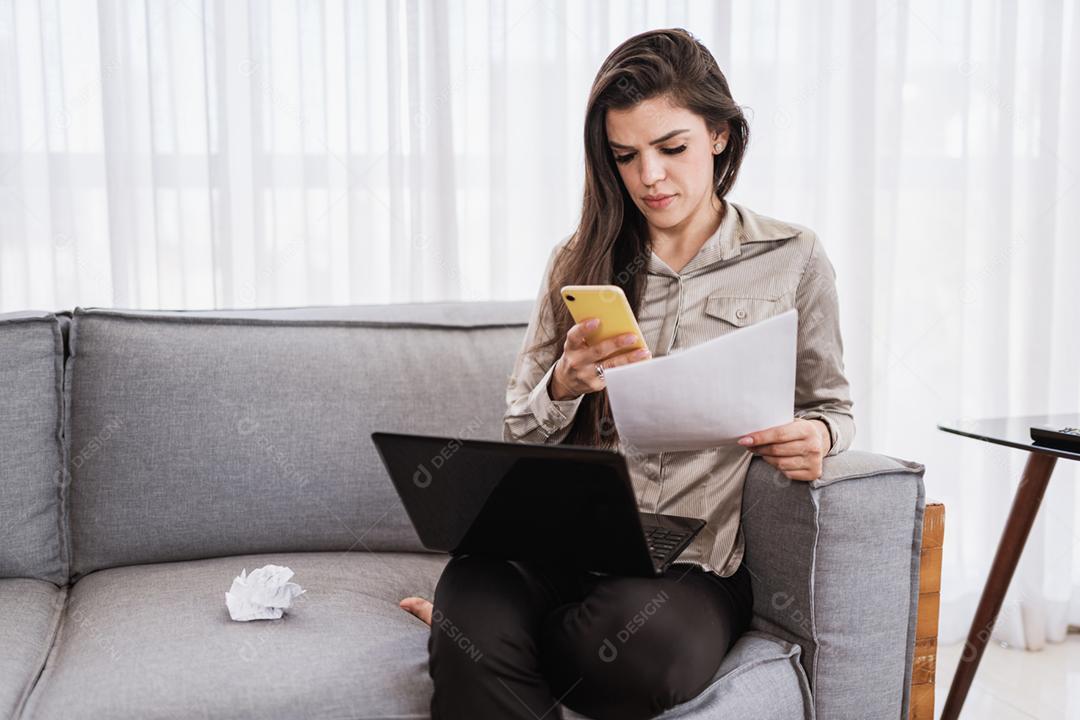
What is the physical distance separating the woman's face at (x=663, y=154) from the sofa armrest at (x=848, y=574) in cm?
42

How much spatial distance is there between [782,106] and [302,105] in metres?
1.15

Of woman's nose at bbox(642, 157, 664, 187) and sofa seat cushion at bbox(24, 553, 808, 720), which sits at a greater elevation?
woman's nose at bbox(642, 157, 664, 187)

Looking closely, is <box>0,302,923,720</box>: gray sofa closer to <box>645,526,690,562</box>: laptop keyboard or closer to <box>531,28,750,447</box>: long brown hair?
<box>645,526,690,562</box>: laptop keyboard

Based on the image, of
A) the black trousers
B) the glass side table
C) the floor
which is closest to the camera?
the black trousers

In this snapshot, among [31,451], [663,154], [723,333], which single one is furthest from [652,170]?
[31,451]

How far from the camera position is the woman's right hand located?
124 centimetres

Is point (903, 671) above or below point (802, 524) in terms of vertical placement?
below

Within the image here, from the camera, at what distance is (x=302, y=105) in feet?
6.88

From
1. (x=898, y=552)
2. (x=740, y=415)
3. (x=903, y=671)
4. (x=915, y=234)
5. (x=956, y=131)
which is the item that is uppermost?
(x=956, y=131)

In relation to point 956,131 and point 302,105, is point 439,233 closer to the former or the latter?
point 302,105

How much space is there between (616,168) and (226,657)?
35.4 inches

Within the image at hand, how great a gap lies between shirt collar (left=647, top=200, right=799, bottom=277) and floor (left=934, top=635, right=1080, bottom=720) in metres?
1.12

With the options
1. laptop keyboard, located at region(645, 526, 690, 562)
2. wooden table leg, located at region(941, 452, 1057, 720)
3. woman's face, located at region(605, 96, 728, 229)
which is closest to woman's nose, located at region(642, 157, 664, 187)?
woman's face, located at region(605, 96, 728, 229)

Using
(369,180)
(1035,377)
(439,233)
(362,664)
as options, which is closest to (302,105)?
(369,180)
